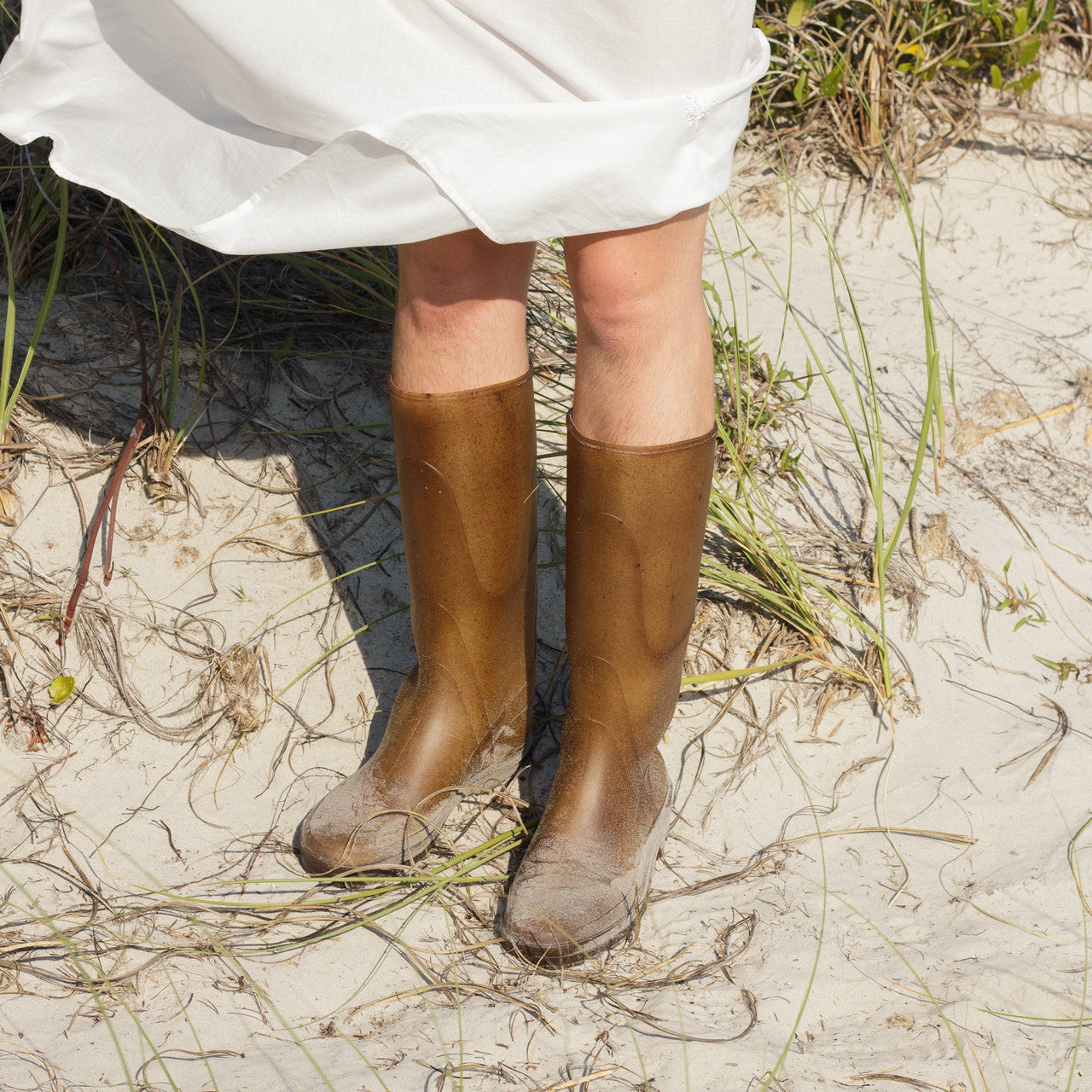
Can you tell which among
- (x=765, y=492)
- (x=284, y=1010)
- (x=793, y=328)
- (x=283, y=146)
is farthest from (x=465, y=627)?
(x=793, y=328)

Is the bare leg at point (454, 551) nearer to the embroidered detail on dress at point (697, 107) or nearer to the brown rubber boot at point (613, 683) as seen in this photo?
the brown rubber boot at point (613, 683)

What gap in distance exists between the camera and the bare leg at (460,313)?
1.07 m

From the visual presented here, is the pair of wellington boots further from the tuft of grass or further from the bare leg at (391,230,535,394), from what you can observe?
the tuft of grass

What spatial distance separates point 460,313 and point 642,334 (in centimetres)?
21

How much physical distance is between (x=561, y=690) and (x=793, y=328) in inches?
37.4

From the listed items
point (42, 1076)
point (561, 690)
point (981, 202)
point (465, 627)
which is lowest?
point (42, 1076)

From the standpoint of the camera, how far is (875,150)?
7.64 feet

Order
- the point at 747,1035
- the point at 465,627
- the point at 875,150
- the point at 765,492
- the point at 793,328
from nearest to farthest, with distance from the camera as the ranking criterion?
the point at 747,1035
the point at 465,627
the point at 765,492
the point at 793,328
the point at 875,150

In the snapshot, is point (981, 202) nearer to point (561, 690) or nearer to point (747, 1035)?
point (561, 690)

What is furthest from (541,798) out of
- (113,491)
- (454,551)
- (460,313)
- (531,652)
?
(113,491)

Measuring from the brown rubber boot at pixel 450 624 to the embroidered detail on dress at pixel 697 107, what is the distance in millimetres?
375

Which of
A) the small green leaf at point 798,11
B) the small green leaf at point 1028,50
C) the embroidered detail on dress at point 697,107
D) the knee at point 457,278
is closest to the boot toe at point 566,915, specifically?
the knee at point 457,278

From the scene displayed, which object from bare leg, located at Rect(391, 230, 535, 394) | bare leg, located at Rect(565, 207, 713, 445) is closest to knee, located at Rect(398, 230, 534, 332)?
bare leg, located at Rect(391, 230, 535, 394)

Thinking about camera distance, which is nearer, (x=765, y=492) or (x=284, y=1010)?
(x=284, y=1010)
